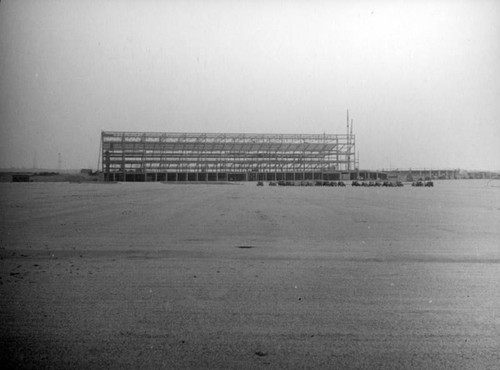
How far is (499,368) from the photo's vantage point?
367 centimetres

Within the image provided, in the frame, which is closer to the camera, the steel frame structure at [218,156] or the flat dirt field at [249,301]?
the flat dirt field at [249,301]

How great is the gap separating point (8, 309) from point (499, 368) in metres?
4.94

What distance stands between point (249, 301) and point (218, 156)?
9120 centimetres

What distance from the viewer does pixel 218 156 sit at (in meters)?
96.0

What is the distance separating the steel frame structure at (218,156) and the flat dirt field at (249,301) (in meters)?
82.4

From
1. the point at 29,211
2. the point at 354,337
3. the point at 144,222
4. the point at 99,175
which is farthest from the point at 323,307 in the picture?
the point at 99,175

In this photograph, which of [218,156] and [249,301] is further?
[218,156]

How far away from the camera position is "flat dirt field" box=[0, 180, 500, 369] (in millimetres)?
3887

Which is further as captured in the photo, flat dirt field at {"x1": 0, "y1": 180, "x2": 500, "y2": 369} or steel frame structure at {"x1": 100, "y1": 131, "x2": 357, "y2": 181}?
steel frame structure at {"x1": 100, "y1": 131, "x2": 357, "y2": 181}

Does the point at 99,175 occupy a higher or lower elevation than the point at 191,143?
lower

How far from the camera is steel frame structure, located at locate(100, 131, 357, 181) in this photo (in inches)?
3590

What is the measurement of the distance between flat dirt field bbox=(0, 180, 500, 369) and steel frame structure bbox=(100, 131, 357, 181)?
8245cm

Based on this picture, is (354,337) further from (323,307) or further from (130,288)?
(130,288)

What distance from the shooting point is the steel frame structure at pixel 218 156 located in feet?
299
